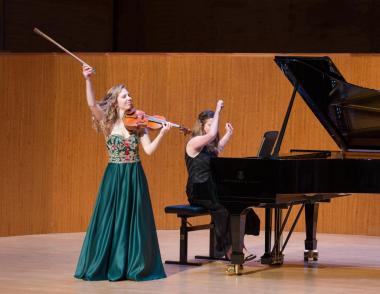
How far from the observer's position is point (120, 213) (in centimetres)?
632

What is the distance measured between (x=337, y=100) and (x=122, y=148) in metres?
1.58

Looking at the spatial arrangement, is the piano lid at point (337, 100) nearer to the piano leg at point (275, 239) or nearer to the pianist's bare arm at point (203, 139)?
the pianist's bare arm at point (203, 139)

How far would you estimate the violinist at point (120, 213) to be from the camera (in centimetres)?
632

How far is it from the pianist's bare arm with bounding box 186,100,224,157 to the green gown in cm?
71

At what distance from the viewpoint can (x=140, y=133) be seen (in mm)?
6461

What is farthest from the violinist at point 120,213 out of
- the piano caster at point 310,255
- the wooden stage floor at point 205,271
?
the piano caster at point 310,255

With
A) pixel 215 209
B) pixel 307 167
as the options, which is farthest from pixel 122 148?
pixel 307 167

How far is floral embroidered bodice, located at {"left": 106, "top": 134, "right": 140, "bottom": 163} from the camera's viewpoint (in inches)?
252

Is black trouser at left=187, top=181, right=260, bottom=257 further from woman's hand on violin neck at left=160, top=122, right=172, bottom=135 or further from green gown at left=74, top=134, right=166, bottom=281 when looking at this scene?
woman's hand on violin neck at left=160, top=122, right=172, bottom=135
